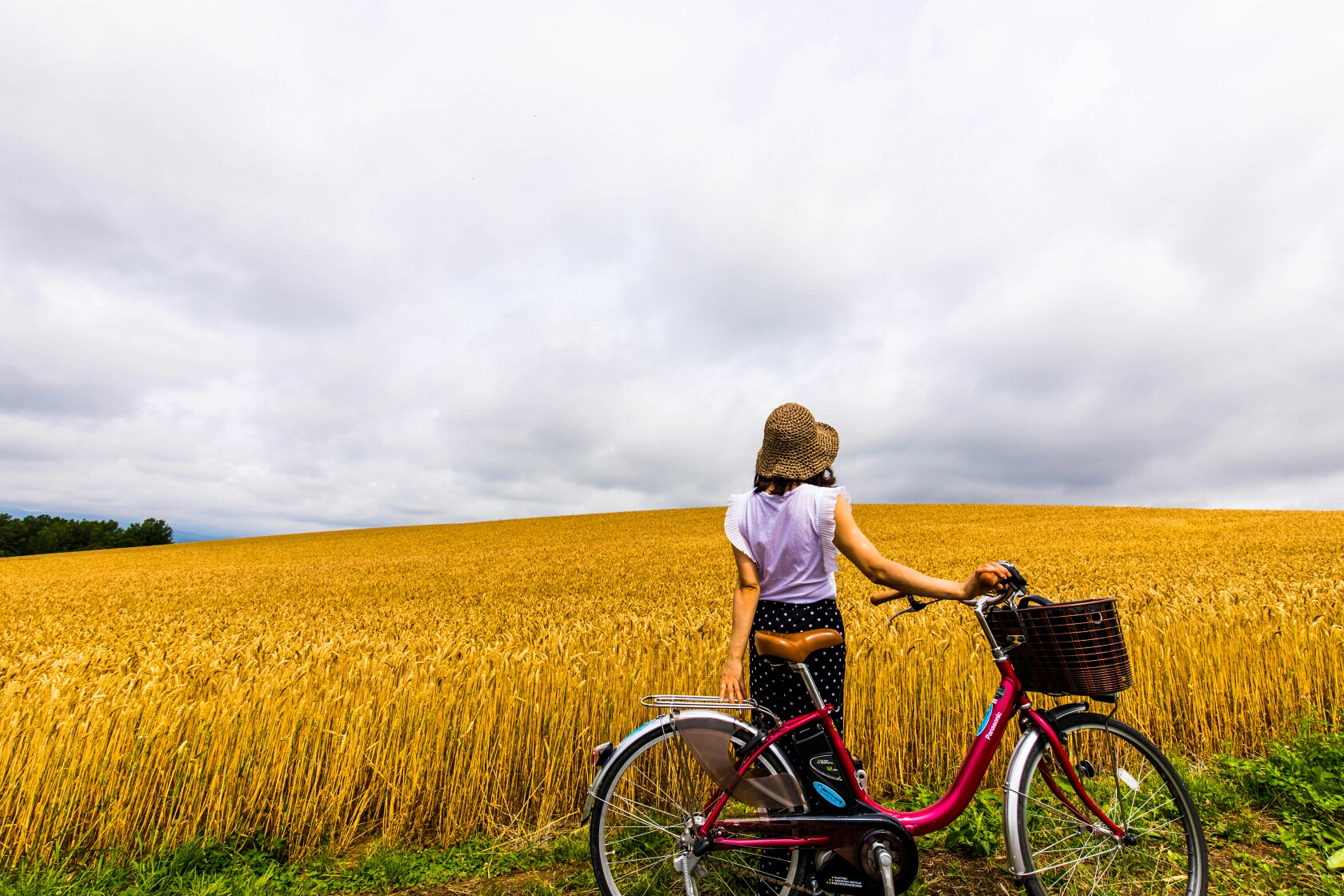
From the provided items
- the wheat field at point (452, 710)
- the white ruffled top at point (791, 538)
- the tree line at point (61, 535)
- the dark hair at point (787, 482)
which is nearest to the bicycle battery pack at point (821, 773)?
the white ruffled top at point (791, 538)

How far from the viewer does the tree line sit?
7312 cm

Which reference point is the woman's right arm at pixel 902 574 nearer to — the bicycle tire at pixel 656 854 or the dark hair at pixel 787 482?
the dark hair at pixel 787 482

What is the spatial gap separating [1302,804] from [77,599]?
24.7m

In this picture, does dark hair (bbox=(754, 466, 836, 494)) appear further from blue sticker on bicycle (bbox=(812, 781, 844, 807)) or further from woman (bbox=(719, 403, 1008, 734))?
blue sticker on bicycle (bbox=(812, 781, 844, 807))

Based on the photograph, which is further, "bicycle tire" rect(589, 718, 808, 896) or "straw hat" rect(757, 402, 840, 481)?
"straw hat" rect(757, 402, 840, 481)

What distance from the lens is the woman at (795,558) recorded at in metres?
2.87

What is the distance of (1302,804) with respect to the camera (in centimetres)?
401

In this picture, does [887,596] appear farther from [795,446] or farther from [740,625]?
[795,446]

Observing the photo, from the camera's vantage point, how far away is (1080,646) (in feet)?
8.33

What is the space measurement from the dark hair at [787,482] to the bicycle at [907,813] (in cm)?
67

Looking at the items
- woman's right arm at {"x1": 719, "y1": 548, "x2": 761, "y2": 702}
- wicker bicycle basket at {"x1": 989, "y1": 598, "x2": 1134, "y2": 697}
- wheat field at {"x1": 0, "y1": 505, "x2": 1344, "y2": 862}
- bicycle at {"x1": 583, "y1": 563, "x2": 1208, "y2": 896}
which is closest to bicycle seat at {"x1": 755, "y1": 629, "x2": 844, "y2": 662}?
bicycle at {"x1": 583, "y1": 563, "x2": 1208, "y2": 896}

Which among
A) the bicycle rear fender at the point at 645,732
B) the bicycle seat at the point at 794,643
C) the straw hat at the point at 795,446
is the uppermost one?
the straw hat at the point at 795,446

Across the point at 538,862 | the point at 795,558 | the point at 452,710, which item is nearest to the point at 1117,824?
the point at 795,558

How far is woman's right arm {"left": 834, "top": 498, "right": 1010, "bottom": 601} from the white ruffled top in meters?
0.05
